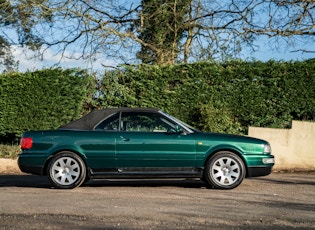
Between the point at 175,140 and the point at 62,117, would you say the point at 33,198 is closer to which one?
the point at 175,140

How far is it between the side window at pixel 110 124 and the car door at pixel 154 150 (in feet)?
0.65

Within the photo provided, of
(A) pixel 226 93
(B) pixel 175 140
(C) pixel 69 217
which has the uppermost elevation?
(A) pixel 226 93

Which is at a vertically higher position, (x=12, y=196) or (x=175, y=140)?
(x=175, y=140)

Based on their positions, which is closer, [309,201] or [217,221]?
[217,221]

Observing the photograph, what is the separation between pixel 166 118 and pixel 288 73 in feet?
20.6

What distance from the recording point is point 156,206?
7594mm

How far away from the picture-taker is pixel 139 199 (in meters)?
8.37

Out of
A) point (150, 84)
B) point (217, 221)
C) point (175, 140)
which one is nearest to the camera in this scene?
point (217, 221)

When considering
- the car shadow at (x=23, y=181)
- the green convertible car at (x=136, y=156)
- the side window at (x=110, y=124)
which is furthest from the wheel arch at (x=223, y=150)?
the car shadow at (x=23, y=181)

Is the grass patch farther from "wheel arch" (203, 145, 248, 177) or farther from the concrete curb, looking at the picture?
"wheel arch" (203, 145, 248, 177)

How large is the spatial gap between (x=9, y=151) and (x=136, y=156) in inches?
248

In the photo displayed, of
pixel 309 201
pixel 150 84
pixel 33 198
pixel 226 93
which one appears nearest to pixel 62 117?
pixel 150 84

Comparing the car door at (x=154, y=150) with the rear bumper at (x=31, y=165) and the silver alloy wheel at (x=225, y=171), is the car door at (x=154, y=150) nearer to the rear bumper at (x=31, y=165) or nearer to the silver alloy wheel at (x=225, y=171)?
the silver alloy wheel at (x=225, y=171)

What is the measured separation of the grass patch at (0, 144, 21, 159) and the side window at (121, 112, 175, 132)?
18.5ft
